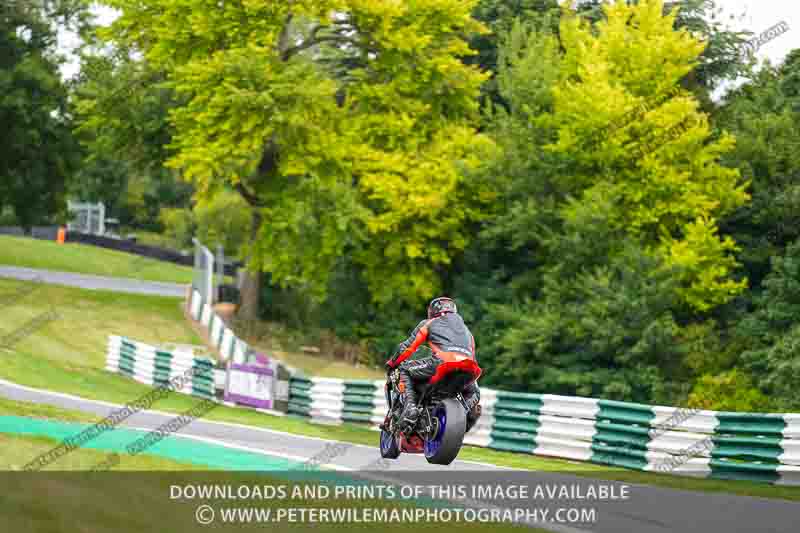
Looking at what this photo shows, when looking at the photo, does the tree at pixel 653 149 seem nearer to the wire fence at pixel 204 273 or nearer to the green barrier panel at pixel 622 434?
the wire fence at pixel 204 273

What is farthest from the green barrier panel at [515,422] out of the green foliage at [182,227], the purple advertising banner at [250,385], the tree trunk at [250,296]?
the green foliage at [182,227]

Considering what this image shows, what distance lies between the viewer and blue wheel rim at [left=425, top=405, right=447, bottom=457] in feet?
42.6

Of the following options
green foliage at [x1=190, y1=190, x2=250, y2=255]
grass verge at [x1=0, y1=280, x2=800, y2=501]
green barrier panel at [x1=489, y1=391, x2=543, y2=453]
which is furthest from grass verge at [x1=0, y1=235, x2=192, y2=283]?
green barrier panel at [x1=489, y1=391, x2=543, y2=453]

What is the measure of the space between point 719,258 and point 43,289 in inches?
1158

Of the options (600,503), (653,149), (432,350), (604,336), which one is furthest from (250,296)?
(600,503)

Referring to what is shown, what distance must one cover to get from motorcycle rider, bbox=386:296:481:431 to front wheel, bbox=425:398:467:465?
439 mm

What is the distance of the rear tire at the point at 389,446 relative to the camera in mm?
14211

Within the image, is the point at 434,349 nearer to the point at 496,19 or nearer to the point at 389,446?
the point at 389,446

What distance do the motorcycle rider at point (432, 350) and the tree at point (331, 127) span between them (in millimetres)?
26964

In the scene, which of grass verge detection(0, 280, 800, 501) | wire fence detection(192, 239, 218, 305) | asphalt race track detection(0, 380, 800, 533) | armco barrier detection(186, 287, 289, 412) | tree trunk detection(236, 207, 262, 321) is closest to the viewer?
asphalt race track detection(0, 380, 800, 533)

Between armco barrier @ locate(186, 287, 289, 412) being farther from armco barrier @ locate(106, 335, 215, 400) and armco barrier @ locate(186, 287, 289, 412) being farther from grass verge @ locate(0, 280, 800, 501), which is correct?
armco barrier @ locate(106, 335, 215, 400)

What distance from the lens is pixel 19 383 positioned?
26.9 metres

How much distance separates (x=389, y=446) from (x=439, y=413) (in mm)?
1522

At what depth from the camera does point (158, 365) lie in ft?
105
